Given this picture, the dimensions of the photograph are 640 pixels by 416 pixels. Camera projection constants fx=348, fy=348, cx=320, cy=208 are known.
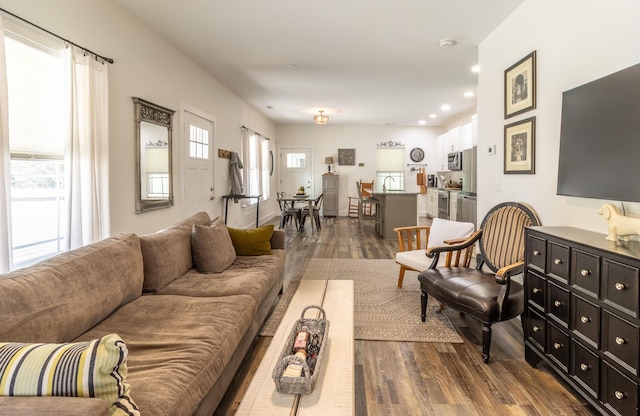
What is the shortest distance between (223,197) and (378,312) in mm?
3770

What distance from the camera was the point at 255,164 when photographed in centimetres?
799

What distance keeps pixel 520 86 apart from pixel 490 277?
1.69m

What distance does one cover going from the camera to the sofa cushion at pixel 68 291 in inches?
53.3

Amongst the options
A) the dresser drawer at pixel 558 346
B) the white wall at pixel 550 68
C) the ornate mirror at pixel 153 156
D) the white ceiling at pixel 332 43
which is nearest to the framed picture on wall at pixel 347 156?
the white ceiling at pixel 332 43

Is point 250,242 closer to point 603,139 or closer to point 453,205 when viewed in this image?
point 603,139

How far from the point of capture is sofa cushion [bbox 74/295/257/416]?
4.13ft

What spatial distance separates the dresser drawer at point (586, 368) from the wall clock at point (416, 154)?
28.5ft

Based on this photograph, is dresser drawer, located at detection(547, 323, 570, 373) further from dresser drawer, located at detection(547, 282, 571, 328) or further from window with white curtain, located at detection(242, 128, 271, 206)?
window with white curtain, located at detection(242, 128, 271, 206)

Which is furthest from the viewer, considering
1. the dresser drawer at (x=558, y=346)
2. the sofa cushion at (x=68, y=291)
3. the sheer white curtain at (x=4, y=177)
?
the sheer white curtain at (x=4, y=177)

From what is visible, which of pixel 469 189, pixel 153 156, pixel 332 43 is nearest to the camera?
pixel 153 156

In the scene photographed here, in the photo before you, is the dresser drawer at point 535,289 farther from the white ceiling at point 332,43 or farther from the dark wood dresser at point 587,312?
the white ceiling at point 332,43

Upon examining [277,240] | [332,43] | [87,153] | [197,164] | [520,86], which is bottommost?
[277,240]

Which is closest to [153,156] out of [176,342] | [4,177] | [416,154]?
[4,177]

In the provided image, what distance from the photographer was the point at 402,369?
7.34 feet
